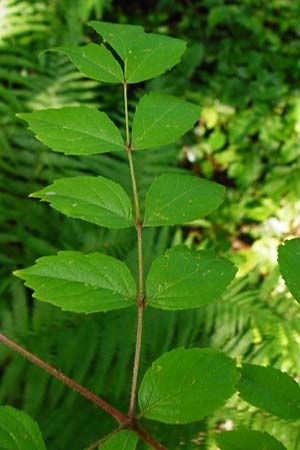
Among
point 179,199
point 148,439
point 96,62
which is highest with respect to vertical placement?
point 96,62

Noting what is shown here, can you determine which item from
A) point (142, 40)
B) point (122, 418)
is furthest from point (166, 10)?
point (122, 418)

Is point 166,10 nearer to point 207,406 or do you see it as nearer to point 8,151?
point 8,151

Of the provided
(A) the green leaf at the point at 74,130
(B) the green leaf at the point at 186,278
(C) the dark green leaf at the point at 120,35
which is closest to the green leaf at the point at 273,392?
(B) the green leaf at the point at 186,278

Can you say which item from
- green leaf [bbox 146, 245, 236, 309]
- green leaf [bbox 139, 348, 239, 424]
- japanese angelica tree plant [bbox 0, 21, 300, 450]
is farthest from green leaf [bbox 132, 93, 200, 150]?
green leaf [bbox 139, 348, 239, 424]

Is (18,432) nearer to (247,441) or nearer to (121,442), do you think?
(121,442)

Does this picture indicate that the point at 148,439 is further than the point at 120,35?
No

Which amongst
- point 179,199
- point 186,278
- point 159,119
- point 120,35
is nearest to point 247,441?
point 186,278

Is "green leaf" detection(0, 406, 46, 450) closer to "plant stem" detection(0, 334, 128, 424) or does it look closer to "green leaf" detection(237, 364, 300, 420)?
"plant stem" detection(0, 334, 128, 424)
